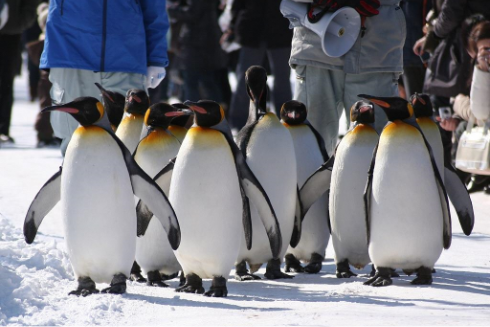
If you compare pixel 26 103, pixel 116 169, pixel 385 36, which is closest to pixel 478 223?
pixel 385 36

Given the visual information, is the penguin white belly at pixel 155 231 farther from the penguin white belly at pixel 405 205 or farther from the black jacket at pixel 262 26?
the black jacket at pixel 262 26

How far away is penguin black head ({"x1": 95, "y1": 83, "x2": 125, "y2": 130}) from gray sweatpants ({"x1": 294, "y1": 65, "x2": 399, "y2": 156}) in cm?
95

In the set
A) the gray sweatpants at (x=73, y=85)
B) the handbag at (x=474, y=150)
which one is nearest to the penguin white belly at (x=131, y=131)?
the gray sweatpants at (x=73, y=85)

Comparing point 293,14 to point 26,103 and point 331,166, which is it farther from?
point 26,103

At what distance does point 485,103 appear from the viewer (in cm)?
605

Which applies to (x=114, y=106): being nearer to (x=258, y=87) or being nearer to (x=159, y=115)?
(x=159, y=115)

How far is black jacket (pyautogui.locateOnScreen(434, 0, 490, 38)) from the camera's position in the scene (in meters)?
6.48

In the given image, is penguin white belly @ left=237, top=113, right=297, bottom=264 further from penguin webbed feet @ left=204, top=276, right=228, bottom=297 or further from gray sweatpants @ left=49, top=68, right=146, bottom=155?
gray sweatpants @ left=49, top=68, right=146, bottom=155

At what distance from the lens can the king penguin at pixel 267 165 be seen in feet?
13.8

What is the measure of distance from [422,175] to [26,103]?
46.2ft

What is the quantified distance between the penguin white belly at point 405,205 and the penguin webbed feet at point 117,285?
3.60 feet

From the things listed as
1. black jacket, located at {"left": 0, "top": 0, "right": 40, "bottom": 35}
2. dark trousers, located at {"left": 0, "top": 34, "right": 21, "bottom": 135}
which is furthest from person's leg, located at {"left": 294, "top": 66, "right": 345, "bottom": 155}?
dark trousers, located at {"left": 0, "top": 34, "right": 21, "bottom": 135}

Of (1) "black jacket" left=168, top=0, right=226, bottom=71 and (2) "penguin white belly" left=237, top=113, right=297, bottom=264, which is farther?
(1) "black jacket" left=168, top=0, right=226, bottom=71

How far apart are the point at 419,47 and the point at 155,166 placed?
12.4 ft
